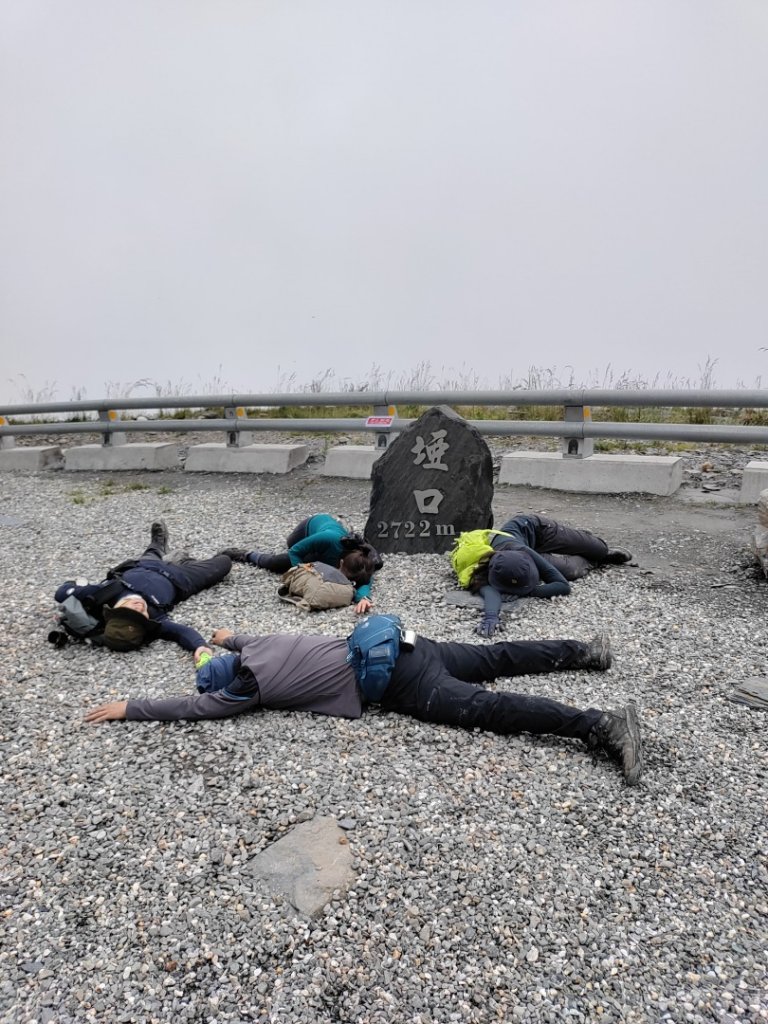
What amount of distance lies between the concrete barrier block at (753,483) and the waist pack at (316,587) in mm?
4574

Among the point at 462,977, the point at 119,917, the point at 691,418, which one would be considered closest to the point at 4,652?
the point at 119,917

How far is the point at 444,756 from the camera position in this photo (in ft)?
14.2

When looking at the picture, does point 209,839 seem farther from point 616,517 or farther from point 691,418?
point 691,418

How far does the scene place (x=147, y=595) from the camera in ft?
20.2

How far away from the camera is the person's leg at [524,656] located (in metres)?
5.12

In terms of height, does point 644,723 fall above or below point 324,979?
above

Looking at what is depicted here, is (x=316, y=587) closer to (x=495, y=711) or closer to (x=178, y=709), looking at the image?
(x=178, y=709)

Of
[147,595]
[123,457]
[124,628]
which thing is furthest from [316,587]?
[123,457]

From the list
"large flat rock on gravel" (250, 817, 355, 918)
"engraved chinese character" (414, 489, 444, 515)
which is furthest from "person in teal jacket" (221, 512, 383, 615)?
"large flat rock on gravel" (250, 817, 355, 918)

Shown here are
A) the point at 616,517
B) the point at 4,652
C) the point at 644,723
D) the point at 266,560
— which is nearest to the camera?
the point at 644,723

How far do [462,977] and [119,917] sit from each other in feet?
4.54

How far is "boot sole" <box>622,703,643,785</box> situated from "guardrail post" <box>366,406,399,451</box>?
6.35 m

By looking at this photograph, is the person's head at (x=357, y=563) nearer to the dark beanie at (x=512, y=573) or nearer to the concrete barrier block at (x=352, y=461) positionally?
the dark beanie at (x=512, y=573)

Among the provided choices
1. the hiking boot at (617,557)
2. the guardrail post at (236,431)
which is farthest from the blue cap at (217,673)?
A: the guardrail post at (236,431)
